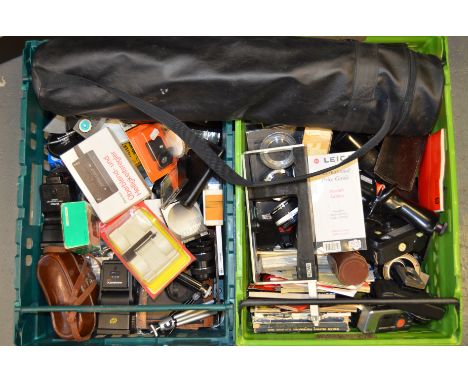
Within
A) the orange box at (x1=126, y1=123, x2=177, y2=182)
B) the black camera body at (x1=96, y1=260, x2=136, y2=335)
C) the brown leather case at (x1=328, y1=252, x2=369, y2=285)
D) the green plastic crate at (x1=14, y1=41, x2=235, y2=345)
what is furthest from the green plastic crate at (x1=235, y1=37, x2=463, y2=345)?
the black camera body at (x1=96, y1=260, x2=136, y2=335)

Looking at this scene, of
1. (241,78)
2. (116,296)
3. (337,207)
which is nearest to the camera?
(241,78)

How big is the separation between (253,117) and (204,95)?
160 millimetres

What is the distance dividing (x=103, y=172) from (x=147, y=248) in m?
0.28

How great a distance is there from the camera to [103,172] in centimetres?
145

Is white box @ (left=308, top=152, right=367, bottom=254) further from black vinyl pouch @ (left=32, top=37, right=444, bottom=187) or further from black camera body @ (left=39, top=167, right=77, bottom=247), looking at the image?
black camera body @ (left=39, top=167, right=77, bottom=247)

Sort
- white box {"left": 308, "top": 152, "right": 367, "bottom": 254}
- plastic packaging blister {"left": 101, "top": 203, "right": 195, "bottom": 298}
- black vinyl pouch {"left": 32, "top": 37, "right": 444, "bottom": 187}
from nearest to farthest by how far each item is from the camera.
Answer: black vinyl pouch {"left": 32, "top": 37, "right": 444, "bottom": 187}
white box {"left": 308, "top": 152, "right": 367, "bottom": 254}
plastic packaging blister {"left": 101, "top": 203, "right": 195, "bottom": 298}

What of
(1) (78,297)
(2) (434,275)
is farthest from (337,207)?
(1) (78,297)

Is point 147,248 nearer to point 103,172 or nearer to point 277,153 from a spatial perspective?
point 103,172

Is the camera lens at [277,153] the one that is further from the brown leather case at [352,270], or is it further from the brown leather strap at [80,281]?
the brown leather strap at [80,281]

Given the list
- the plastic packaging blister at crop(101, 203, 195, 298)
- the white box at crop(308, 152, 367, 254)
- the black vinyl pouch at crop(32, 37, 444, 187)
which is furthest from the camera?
the plastic packaging blister at crop(101, 203, 195, 298)

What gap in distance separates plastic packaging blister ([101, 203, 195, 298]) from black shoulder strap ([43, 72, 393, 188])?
1.10 ft

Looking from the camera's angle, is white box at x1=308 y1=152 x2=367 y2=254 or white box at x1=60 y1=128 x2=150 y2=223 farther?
white box at x1=60 y1=128 x2=150 y2=223

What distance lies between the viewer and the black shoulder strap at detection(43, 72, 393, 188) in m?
1.22

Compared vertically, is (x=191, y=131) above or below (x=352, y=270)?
above
